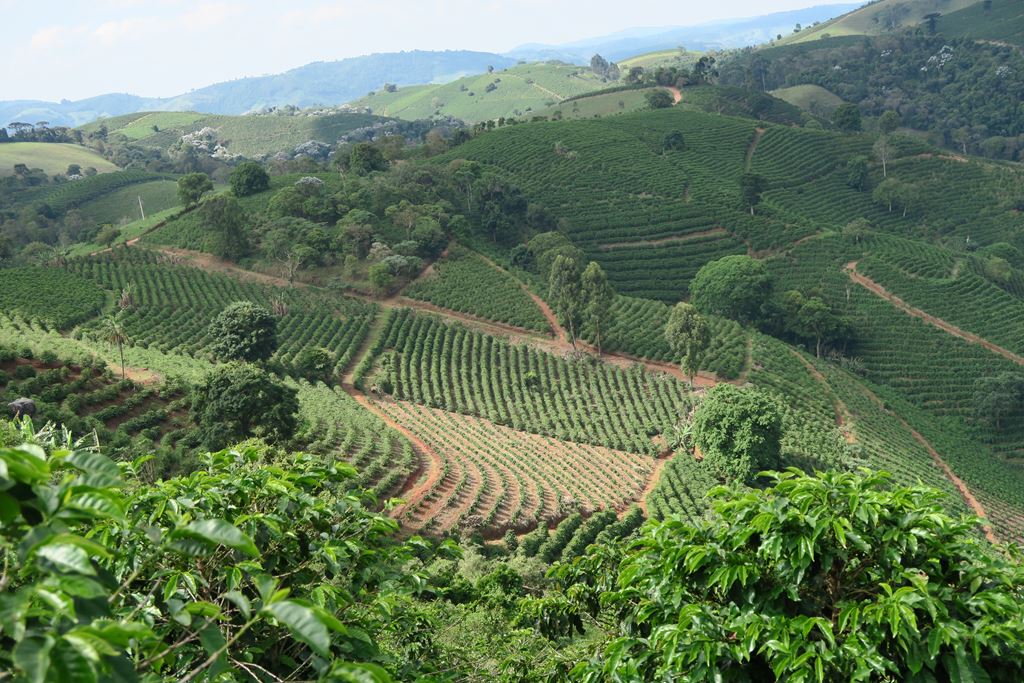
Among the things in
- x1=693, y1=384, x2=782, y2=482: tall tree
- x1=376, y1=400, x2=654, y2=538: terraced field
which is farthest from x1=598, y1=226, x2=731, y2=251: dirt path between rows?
x1=693, y1=384, x2=782, y2=482: tall tree

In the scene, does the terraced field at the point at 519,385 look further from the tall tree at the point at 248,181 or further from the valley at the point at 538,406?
the tall tree at the point at 248,181

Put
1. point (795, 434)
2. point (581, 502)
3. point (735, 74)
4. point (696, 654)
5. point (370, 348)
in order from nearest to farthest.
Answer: point (696, 654) < point (581, 502) < point (795, 434) < point (370, 348) < point (735, 74)

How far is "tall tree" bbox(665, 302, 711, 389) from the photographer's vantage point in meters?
41.2

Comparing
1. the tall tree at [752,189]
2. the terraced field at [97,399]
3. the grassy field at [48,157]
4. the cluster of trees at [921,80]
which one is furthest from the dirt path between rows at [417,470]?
the grassy field at [48,157]

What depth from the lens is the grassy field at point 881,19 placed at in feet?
571

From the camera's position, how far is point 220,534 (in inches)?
136

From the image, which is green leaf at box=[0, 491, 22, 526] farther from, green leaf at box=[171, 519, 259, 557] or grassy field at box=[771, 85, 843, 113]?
grassy field at box=[771, 85, 843, 113]

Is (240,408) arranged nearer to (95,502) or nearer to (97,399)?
(97,399)

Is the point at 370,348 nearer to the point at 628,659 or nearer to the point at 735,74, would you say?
the point at 628,659

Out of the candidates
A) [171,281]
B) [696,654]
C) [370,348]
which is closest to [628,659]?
[696,654]

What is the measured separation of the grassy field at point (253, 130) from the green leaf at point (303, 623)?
152497mm

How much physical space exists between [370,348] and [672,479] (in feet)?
70.3

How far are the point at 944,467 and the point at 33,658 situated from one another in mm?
46340

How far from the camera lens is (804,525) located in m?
6.07
